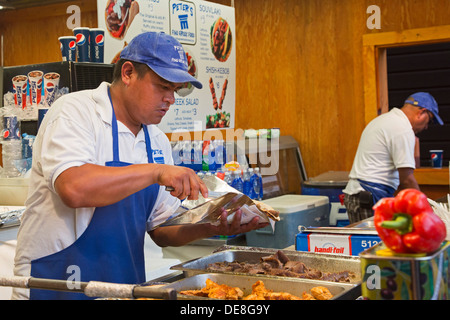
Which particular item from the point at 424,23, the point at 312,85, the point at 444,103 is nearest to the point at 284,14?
the point at 312,85

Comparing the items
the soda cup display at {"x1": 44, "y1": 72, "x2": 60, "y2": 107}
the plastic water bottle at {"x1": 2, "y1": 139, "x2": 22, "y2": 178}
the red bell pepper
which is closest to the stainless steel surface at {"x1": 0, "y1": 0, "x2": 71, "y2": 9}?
the soda cup display at {"x1": 44, "y1": 72, "x2": 60, "y2": 107}

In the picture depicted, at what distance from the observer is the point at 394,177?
17.3ft

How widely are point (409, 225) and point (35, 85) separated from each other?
2.98m

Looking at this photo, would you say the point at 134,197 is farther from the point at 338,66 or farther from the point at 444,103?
the point at 444,103

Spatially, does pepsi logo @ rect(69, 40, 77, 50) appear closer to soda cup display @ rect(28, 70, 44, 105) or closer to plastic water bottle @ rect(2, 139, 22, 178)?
soda cup display @ rect(28, 70, 44, 105)

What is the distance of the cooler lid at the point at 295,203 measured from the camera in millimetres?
4711

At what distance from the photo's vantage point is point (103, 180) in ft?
5.88

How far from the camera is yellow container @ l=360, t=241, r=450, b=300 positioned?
1.14m

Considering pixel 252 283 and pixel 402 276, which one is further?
pixel 252 283

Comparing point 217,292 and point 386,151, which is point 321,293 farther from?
point 386,151

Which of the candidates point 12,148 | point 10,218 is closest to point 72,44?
Result: point 12,148

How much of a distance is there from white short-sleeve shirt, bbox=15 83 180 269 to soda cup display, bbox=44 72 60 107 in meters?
1.48

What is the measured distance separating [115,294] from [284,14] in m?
6.85

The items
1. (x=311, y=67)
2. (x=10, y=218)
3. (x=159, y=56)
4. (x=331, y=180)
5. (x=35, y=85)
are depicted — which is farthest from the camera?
(x=311, y=67)
